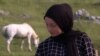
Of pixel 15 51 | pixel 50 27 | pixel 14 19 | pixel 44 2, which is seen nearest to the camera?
pixel 50 27

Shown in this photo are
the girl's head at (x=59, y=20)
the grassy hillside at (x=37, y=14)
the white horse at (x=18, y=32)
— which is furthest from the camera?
the grassy hillside at (x=37, y=14)

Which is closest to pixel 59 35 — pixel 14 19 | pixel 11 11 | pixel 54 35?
pixel 54 35

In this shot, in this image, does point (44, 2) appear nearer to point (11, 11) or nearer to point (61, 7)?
point (11, 11)

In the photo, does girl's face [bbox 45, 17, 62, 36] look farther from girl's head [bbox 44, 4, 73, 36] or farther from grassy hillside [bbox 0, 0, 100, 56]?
grassy hillside [bbox 0, 0, 100, 56]

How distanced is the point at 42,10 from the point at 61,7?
1964cm

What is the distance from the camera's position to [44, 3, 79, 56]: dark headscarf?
12.3 feet

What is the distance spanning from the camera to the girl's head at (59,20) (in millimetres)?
3744

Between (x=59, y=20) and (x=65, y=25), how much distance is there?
0.07 m

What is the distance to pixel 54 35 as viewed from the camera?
378cm

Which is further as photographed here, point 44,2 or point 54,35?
point 44,2

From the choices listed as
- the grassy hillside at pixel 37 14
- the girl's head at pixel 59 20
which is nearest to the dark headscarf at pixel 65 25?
the girl's head at pixel 59 20

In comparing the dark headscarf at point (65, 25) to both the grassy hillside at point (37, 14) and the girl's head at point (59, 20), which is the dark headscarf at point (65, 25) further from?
the grassy hillside at point (37, 14)

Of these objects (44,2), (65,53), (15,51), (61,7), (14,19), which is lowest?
(65,53)

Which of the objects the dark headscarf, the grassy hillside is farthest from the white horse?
the dark headscarf
